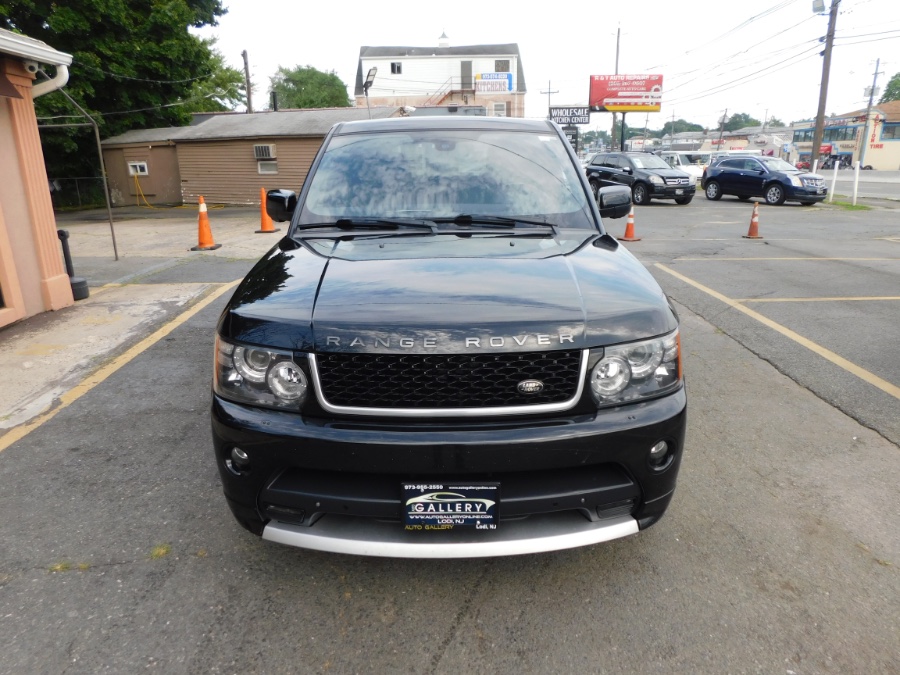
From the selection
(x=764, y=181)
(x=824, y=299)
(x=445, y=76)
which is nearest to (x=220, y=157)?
(x=764, y=181)

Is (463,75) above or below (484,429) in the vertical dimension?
above

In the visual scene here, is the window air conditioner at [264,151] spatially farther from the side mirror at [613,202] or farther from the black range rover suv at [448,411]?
the black range rover suv at [448,411]

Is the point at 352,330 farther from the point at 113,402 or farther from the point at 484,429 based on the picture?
the point at 113,402

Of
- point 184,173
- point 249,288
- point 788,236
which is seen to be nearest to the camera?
point 249,288

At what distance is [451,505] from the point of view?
7.03 ft

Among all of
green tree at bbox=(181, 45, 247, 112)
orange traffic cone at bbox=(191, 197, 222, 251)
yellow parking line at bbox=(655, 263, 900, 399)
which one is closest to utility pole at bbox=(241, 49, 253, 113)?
green tree at bbox=(181, 45, 247, 112)

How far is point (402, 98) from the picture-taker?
2190 inches

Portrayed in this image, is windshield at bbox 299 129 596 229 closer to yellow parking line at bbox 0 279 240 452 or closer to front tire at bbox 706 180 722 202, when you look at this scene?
yellow parking line at bbox 0 279 240 452

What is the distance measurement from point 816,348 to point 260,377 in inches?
200

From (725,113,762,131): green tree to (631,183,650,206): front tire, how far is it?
5500 inches

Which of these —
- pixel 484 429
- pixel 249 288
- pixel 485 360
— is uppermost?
pixel 249 288

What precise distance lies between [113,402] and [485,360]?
3466mm

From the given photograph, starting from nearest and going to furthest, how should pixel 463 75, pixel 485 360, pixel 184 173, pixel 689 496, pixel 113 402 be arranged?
1. pixel 485 360
2. pixel 689 496
3. pixel 113 402
4. pixel 184 173
5. pixel 463 75

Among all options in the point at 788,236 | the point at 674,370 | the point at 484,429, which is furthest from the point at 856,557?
the point at 788,236
